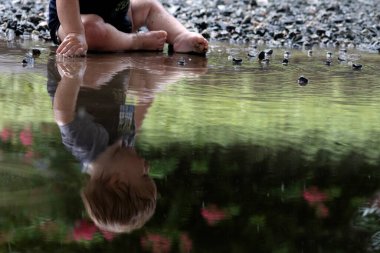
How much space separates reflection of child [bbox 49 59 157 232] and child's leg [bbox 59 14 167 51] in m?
1.23

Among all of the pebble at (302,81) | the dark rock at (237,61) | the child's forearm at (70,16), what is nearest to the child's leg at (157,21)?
the dark rock at (237,61)

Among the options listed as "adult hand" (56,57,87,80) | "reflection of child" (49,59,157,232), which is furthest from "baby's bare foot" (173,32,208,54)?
"reflection of child" (49,59,157,232)

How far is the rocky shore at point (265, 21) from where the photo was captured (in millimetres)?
6395

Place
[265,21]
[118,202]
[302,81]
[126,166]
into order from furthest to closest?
[265,21]
[302,81]
[126,166]
[118,202]

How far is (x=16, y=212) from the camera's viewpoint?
169 cm

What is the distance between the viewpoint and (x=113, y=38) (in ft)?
15.8

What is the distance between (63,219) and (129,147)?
2.18ft

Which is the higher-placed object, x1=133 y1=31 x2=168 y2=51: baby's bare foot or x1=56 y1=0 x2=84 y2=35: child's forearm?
x1=56 y1=0 x2=84 y2=35: child's forearm

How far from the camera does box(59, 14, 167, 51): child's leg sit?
185 inches

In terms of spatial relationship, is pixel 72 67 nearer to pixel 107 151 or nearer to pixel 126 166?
pixel 107 151

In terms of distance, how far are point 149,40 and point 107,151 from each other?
2.84 metres

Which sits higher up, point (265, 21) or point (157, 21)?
point (157, 21)

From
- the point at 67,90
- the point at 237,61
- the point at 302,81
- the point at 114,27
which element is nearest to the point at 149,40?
the point at 114,27

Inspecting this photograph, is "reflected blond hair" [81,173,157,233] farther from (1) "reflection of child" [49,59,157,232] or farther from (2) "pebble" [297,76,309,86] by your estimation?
(2) "pebble" [297,76,309,86]
